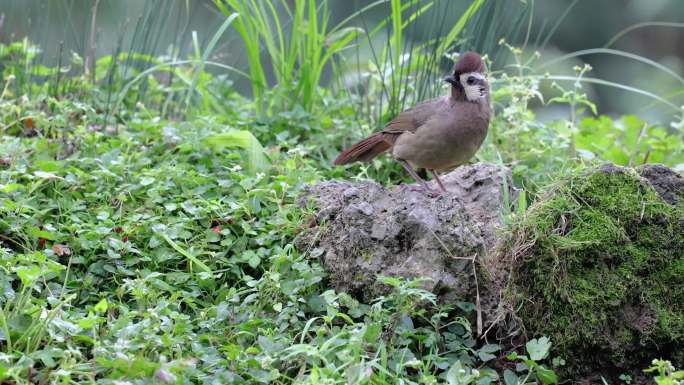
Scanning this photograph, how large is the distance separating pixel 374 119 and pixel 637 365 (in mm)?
2782

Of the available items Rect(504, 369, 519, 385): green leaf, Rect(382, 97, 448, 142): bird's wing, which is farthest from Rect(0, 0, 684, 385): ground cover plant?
Rect(382, 97, 448, 142): bird's wing

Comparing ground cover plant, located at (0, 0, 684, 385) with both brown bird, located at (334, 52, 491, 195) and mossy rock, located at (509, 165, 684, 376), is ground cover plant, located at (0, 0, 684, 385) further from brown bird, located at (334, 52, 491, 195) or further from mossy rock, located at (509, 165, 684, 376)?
brown bird, located at (334, 52, 491, 195)

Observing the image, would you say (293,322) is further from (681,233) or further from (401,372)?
(681,233)

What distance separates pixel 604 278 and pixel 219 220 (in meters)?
1.93

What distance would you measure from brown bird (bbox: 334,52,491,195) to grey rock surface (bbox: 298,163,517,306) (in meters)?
0.58

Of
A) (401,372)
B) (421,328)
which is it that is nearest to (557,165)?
(421,328)

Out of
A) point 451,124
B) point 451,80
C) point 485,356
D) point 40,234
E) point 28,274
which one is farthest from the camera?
point 451,80

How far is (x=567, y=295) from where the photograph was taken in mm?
3662

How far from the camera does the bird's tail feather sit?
17.2 feet

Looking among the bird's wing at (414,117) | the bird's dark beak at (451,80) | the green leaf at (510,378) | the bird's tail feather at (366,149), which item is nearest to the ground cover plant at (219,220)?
the green leaf at (510,378)

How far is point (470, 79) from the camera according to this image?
196 inches

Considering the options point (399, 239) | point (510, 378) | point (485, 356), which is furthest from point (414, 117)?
point (510, 378)

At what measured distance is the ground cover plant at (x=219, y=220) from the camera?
337 centimetres

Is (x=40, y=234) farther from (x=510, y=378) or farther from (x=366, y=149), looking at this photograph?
(x=510, y=378)
